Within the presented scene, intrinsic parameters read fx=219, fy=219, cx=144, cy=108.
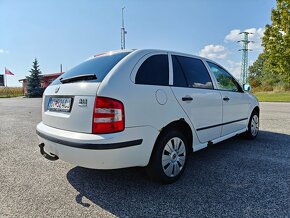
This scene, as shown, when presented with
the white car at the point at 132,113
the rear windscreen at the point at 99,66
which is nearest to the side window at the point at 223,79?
the white car at the point at 132,113

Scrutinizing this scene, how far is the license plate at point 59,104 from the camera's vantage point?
2568 mm

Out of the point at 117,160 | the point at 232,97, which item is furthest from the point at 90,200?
the point at 232,97

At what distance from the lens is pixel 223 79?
4113 mm

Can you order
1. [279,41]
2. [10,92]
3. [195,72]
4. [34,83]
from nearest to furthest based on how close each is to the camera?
[195,72], [279,41], [34,83], [10,92]

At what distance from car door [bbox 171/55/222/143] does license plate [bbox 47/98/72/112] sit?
51.7 inches

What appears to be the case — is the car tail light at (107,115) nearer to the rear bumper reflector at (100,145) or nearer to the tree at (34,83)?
the rear bumper reflector at (100,145)

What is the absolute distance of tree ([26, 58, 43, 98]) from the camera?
35156mm

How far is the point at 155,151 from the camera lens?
8.61 ft

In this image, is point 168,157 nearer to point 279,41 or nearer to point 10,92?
point 279,41

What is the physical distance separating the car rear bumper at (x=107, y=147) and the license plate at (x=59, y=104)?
0.28 meters

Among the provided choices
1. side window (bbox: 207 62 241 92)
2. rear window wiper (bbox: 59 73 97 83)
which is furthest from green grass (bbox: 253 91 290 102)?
rear window wiper (bbox: 59 73 97 83)

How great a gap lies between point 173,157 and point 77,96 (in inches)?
56.0

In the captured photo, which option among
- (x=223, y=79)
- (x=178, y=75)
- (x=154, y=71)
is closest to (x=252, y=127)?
(x=223, y=79)

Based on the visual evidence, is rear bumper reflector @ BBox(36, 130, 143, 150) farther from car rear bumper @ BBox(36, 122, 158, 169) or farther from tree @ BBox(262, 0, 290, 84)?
tree @ BBox(262, 0, 290, 84)
